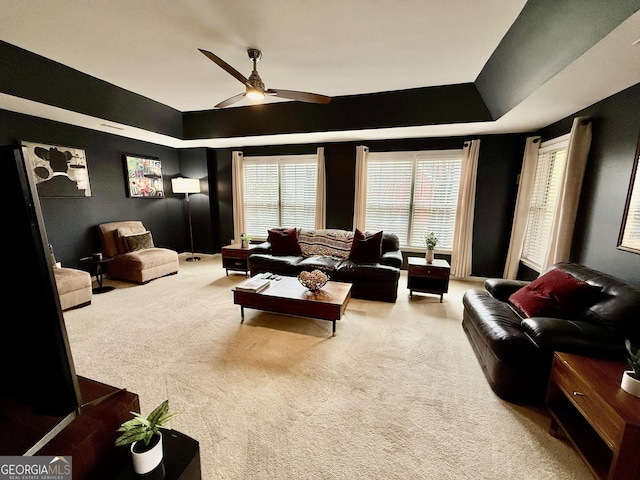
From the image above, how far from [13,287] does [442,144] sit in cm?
500

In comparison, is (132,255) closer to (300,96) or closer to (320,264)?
(320,264)

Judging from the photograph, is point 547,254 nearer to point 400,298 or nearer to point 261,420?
point 400,298

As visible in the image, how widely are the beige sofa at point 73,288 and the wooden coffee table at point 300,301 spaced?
2.05 metres

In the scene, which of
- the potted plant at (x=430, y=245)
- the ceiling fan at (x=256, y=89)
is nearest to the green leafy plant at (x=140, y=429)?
the ceiling fan at (x=256, y=89)

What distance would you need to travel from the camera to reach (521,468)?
4.62 ft

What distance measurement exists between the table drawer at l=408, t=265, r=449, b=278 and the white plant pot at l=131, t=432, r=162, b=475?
3.28 m

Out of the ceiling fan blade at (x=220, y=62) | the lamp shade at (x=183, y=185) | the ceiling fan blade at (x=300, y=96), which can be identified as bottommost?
the lamp shade at (x=183, y=185)

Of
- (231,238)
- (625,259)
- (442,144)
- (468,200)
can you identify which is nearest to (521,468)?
(625,259)

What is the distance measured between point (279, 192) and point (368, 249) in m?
2.49

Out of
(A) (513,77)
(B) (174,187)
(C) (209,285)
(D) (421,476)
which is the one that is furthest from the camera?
(B) (174,187)

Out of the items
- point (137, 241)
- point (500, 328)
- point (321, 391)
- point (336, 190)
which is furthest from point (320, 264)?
point (137, 241)

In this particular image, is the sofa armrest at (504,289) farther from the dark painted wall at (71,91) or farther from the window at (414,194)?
the dark painted wall at (71,91)

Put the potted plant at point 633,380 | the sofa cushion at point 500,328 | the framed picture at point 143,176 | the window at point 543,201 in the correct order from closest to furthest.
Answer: the potted plant at point 633,380
the sofa cushion at point 500,328
the window at point 543,201
the framed picture at point 143,176

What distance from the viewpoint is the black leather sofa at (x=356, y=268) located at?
350cm
